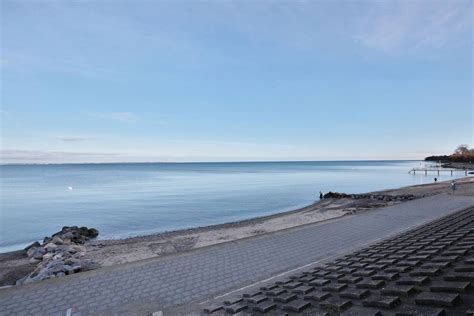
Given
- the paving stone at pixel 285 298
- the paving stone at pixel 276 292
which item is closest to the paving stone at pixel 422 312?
the paving stone at pixel 285 298

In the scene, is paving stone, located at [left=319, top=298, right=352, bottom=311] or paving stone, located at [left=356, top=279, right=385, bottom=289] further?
paving stone, located at [left=356, top=279, right=385, bottom=289]

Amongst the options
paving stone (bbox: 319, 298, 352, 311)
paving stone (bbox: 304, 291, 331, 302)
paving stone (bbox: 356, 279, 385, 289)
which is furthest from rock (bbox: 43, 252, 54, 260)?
paving stone (bbox: 356, 279, 385, 289)

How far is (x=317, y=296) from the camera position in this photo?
12.6ft

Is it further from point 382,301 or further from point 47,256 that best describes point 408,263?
point 47,256

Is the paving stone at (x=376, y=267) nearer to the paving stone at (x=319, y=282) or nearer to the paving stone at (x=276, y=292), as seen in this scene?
the paving stone at (x=319, y=282)

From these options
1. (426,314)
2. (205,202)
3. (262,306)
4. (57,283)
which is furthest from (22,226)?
(426,314)

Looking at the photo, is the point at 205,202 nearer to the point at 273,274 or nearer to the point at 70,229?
the point at 70,229

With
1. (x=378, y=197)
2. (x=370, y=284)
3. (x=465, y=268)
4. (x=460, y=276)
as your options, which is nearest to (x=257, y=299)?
(x=370, y=284)

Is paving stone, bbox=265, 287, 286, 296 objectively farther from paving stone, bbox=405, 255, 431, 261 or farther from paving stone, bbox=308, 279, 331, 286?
paving stone, bbox=405, 255, 431, 261

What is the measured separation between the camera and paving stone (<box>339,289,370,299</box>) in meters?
Answer: 3.50

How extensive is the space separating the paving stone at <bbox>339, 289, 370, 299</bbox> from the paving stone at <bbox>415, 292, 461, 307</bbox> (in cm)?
67

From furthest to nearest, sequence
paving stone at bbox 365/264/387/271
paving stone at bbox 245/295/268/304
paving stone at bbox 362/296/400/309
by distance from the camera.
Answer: paving stone at bbox 365/264/387/271 < paving stone at bbox 245/295/268/304 < paving stone at bbox 362/296/400/309

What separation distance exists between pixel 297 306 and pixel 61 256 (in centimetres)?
997

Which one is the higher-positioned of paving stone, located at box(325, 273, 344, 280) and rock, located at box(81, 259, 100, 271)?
paving stone, located at box(325, 273, 344, 280)
